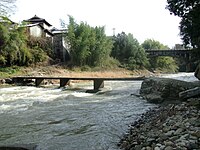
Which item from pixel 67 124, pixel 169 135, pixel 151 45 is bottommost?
pixel 67 124

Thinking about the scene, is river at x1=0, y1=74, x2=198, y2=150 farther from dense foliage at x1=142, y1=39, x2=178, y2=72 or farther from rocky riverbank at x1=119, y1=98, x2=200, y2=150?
dense foliage at x1=142, y1=39, x2=178, y2=72

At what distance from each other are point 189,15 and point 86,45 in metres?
31.5

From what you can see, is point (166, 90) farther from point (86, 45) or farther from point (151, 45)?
point (151, 45)

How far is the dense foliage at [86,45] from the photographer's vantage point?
45875 mm

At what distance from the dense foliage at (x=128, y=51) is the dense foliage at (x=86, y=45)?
8.26 meters

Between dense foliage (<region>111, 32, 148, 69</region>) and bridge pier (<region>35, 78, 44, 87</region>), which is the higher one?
dense foliage (<region>111, 32, 148, 69</region>)

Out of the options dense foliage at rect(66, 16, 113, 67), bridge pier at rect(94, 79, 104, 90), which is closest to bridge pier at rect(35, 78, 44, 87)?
bridge pier at rect(94, 79, 104, 90)

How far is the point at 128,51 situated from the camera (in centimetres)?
6084

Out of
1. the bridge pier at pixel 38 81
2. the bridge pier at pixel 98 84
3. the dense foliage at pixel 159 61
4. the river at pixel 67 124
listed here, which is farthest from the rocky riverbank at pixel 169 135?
the dense foliage at pixel 159 61

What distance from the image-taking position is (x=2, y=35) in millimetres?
35094

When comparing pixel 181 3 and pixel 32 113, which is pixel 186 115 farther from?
pixel 181 3

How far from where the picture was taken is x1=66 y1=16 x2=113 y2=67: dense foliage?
151ft

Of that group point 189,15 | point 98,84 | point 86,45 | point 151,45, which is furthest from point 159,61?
point 189,15

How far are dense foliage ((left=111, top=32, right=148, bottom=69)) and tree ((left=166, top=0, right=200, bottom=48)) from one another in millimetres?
40883
